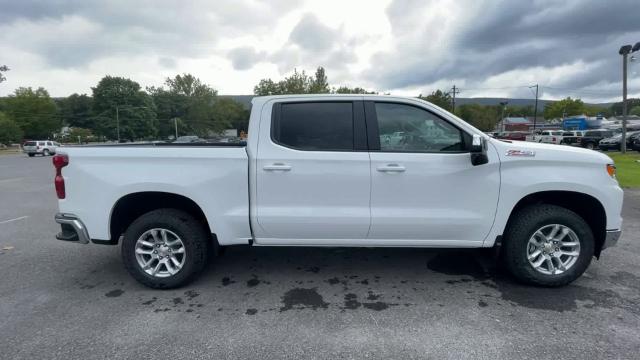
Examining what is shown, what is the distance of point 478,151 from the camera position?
3262mm

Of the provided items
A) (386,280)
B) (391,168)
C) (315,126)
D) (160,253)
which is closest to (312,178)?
(315,126)

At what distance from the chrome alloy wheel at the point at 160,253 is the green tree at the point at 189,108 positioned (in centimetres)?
8158

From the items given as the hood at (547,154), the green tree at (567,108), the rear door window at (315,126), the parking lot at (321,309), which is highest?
the green tree at (567,108)

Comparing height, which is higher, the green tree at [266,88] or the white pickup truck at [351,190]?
the green tree at [266,88]

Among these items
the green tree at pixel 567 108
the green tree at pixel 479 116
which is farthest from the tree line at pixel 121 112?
the green tree at pixel 567 108

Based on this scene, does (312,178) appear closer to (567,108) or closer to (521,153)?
(521,153)

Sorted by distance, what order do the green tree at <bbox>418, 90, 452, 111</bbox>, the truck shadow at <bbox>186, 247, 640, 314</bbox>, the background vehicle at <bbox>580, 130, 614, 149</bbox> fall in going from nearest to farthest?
the truck shadow at <bbox>186, 247, 640, 314</bbox> < the background vehicle at <bbox>580, 130, 614, 149</bbox> < the green tree at <bbox>418, 90, 452, 111</bbox>

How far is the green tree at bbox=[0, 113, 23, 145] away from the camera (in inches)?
2176

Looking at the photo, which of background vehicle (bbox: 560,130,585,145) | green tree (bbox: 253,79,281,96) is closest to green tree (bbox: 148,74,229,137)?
green tree (bbox: 253,79,281,96)

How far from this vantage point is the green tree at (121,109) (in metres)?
66.4

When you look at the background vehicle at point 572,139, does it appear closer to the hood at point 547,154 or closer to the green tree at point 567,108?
the hood at point 547,154

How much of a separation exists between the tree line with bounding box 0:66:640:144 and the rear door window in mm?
33252

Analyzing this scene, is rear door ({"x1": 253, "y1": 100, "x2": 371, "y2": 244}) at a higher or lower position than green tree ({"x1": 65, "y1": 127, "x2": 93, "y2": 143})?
lower

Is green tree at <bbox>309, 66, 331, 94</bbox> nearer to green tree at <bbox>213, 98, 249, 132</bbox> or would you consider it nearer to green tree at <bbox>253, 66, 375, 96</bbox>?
green tree at <bbox>253, 66, 375, 96</bbox>
